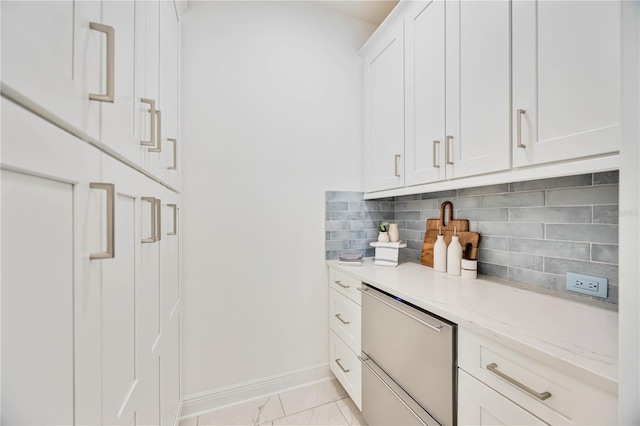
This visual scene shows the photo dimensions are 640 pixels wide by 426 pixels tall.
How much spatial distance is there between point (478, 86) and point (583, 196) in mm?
655

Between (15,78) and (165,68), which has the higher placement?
(165,68)

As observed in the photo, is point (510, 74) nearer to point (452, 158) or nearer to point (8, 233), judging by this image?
point (452, 158)

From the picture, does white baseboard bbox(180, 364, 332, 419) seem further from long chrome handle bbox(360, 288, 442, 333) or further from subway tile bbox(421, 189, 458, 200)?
subway tile bbox(421, 189, 458, 200)

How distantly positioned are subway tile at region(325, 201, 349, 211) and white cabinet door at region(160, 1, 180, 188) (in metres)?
1.06

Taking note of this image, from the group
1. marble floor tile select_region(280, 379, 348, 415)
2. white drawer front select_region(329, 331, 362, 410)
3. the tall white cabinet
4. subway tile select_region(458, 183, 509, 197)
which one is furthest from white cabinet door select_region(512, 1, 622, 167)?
marble floor tile select_region(280, 379, 348, 415)

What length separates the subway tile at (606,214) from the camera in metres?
1.02

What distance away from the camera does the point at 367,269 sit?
5.61 ft

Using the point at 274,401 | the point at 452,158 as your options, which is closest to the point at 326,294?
the point at 274,401

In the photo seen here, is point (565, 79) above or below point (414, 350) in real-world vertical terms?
above

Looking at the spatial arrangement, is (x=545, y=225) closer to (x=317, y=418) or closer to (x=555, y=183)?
(x=555, y=183)

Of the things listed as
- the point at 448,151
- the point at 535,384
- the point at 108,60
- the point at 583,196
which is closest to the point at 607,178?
the point at 583,196

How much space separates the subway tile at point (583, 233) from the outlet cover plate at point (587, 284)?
16cm

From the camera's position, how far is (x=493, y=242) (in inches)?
58.3

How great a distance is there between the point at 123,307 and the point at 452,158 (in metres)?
1.47
